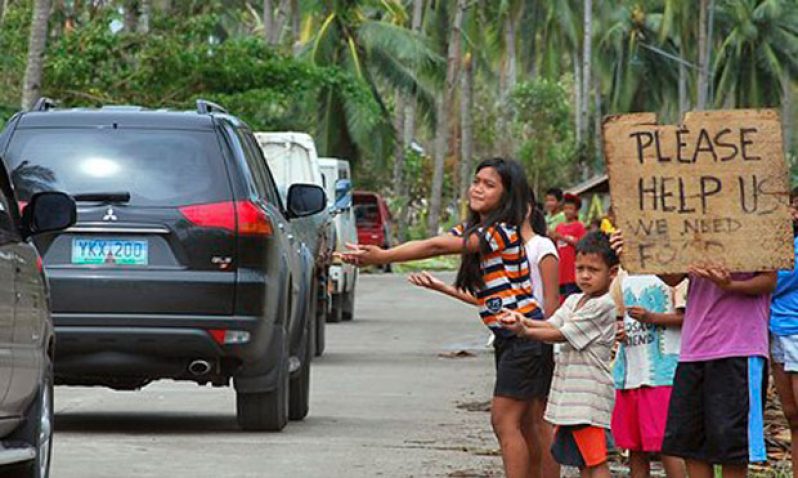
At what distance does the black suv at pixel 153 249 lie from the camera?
1289 cm

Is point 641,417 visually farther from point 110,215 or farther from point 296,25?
point 296,25

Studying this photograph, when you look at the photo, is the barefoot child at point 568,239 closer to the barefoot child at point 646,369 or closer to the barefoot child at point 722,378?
the barefoot child at point 646,369

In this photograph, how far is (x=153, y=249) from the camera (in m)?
12.9

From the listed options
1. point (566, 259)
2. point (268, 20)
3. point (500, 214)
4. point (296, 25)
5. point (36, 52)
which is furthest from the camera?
point (296, 25)

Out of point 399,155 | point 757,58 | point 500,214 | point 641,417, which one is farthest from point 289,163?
point 757,58

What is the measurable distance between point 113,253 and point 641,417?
12.9 feet

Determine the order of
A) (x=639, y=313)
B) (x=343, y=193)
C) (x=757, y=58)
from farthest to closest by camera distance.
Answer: (x=757, y=58) < (x=343, y=193) < (x=639, y=313)

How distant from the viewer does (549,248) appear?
33.2ft

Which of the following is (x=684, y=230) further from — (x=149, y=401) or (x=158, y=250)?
(x=149, y=401)

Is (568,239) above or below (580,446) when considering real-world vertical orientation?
above

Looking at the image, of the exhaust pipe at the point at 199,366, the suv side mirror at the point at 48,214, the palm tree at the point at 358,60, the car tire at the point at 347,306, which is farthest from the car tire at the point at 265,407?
the palm tree at the point at 358,60

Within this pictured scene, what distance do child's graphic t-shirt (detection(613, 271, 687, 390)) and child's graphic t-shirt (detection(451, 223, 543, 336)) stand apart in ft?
2.34

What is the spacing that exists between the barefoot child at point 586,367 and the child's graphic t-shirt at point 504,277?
0.34 m

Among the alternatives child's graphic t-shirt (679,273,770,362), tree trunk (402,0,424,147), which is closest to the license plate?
child's graphic t-shirt (679,273,770,362)
